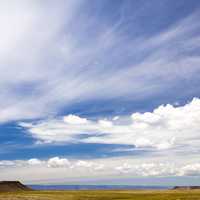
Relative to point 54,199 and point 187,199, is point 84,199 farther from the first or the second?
point 187,199

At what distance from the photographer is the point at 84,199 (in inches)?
6437

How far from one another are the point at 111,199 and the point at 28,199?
A: 128 ft

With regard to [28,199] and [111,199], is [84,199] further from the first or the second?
[28,199]

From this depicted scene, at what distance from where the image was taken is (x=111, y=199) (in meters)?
163

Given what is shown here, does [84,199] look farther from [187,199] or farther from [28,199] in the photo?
[187,199]

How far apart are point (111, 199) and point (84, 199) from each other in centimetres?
1247

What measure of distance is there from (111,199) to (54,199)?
2707 cm

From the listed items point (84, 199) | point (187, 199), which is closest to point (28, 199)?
point (84, 199)

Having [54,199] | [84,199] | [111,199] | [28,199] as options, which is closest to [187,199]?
[111,199]

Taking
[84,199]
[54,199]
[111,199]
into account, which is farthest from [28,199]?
[111,199]

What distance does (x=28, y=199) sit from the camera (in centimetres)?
16662

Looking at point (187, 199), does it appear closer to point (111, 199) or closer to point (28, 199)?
point (111, 199)

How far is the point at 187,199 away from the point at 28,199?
73.4 metres

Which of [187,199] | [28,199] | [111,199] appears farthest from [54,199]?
[187,199]
